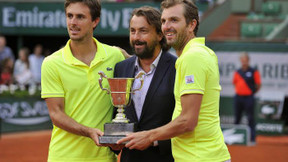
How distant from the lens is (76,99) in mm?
4324

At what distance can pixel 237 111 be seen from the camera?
1334 cm

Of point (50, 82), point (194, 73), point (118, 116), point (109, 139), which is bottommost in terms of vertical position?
point (109, 139)

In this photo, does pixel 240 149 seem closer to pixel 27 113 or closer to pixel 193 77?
pixel 27 113

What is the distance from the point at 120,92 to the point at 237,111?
9670 mm

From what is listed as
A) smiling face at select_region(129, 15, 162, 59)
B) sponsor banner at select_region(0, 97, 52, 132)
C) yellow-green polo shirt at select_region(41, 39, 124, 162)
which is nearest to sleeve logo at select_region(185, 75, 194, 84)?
smiling face at select_region(129, 15, 162, 59)

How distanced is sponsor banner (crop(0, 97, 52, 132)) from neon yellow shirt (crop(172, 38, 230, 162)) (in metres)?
10.8

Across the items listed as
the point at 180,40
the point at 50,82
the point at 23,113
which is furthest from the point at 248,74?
the point at 180,40

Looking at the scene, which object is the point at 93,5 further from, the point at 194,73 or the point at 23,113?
the point at 23,113

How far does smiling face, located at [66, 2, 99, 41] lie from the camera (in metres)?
4.30

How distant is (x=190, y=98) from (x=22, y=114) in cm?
1139

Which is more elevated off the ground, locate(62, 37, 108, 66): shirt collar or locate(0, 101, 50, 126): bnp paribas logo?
locate(62, 37, 108, 66): shirt collar

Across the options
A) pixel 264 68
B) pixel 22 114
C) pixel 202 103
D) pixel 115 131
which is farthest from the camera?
pixel 22 114

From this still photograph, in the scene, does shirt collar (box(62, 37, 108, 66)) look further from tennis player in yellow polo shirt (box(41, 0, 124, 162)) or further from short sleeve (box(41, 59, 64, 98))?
short sleeve (box(41, 59, 64, 98))

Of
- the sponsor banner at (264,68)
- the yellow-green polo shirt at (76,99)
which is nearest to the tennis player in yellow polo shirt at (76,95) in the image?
the yellow-green polo shirt at (76,99)
